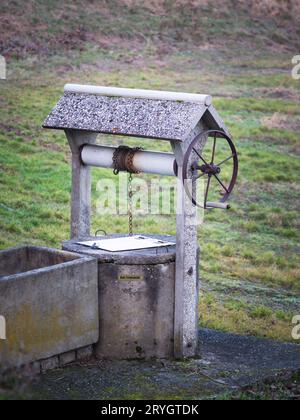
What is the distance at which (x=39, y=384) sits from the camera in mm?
9320

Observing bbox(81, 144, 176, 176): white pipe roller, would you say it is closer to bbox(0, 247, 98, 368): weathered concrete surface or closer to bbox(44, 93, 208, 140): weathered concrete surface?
bbox(44, 93, 208, 140): weathered concrete surface

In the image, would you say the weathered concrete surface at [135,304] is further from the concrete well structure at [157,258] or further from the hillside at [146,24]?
the hillside at [146,24]

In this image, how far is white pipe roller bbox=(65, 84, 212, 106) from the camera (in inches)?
392

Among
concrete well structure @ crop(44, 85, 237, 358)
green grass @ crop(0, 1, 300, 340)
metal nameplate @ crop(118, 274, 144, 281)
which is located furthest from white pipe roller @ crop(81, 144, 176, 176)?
green grass @ crop(0, 1, 300, 340)

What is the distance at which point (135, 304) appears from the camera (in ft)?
33.6

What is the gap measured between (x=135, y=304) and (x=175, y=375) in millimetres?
929

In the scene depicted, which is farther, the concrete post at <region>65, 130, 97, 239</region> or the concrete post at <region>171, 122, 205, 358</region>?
the concrete post at <region>65, 130, 97, 239</region>

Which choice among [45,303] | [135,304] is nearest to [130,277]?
[135,304]

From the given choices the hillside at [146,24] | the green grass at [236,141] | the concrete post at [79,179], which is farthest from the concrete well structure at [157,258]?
Answer: the hillside at [146,24]

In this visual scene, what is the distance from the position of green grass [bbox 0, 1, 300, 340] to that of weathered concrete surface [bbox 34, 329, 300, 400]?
6.86 ft

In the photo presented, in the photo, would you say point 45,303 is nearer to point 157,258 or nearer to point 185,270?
point 157,258
